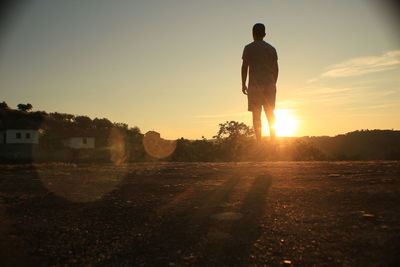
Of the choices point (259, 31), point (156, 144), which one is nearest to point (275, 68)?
point (259, 31)

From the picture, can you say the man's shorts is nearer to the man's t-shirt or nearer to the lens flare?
the man's t-shirt

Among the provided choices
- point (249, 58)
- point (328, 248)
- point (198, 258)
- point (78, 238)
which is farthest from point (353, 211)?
point (249, 58)

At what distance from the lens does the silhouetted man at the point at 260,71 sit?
23.5 feet

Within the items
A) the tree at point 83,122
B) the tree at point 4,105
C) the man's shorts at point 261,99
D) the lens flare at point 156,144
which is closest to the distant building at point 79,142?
the tree at point 83,122

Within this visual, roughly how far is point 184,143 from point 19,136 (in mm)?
51310

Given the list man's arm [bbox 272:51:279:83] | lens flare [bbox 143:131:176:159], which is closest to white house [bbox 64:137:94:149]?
lens flare [bbox 143:131:176:159]

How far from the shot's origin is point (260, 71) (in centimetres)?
718

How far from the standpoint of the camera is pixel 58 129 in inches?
2849

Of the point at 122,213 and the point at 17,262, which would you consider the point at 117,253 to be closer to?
the point at 17,262

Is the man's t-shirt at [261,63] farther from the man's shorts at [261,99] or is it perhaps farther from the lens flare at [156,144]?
the lens flare at [156,144]

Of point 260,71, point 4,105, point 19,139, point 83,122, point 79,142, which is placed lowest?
point 260,71

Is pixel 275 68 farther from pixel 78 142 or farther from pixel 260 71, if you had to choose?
pixel 78 142

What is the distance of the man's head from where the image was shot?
7227 mm

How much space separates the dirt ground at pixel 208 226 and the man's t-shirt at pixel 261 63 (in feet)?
11.8
